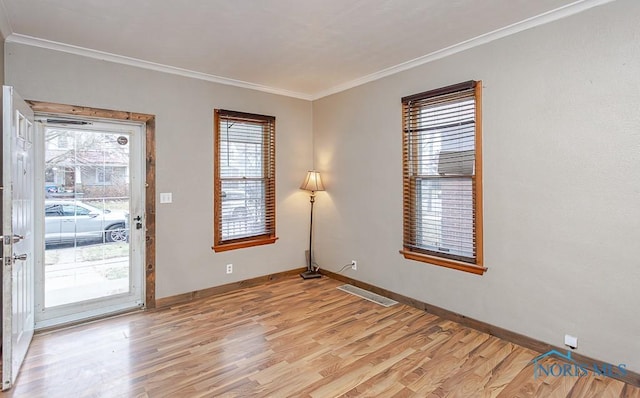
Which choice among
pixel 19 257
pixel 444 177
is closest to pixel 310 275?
pixel 444 177

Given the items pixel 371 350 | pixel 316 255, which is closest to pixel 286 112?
pixel 316 255

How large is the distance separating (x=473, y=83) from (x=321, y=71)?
1.69 metres

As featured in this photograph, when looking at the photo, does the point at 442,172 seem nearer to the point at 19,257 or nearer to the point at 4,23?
the point at 19,257

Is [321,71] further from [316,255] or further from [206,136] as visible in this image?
[316,255]

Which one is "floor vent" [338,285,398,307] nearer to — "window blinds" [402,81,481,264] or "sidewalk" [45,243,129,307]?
"window blinds" [402,81,481,264]

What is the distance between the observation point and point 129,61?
353 cm

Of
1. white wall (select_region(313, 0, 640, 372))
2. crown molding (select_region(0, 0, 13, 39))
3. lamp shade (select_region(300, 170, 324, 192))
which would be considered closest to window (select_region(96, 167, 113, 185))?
crown molding (select_region(0, 0, 13, 39))

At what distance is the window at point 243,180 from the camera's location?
4.25 meters

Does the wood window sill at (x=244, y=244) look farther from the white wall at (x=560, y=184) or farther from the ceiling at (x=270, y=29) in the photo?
the ceiling at (x=270, y=29)

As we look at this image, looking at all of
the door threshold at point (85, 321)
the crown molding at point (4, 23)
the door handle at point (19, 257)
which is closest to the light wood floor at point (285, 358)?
the door threshold at point (85, 321)

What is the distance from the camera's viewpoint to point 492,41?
299cm

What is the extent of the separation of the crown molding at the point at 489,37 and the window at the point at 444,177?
36cm

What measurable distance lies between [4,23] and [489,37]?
403cm

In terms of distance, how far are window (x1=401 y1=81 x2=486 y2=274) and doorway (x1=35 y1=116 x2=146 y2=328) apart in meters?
2.99
